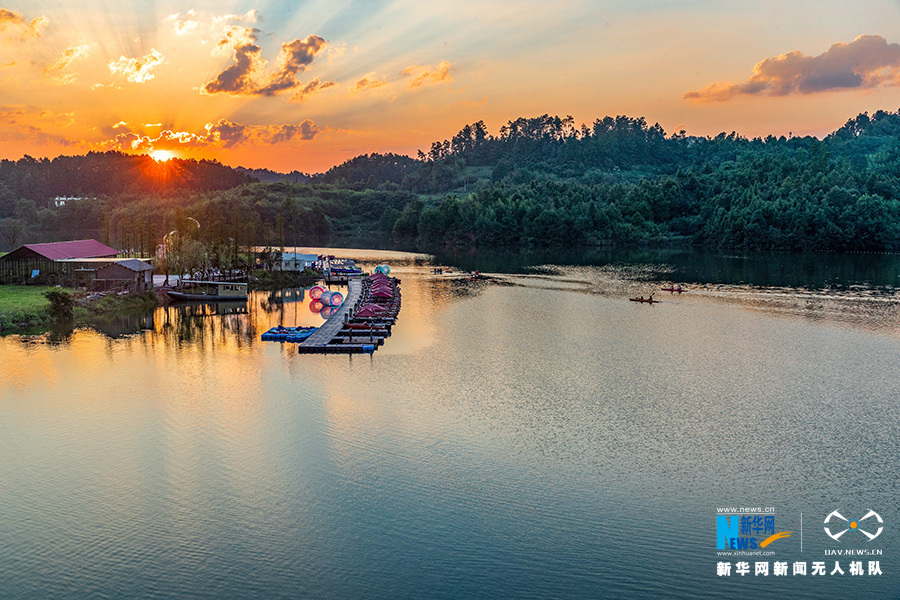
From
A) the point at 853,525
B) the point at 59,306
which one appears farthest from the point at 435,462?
the point at 59,306

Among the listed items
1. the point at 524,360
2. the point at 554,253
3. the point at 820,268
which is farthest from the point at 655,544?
the point at 554,253

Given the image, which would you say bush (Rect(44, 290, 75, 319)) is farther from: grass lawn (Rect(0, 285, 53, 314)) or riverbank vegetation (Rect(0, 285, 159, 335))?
grass lawn (Rect(0, 285, 53, 314))

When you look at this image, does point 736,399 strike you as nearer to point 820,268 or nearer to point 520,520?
point 520,520

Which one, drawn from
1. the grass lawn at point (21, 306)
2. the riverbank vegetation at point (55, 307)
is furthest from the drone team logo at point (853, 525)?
the grass lawn at point (21, 306)

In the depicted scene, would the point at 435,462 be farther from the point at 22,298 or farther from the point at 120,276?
the point at 120,276

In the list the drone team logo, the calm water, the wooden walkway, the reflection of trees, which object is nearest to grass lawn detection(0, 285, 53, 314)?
the calm water

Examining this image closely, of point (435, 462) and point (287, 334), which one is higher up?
point (287, 334)
